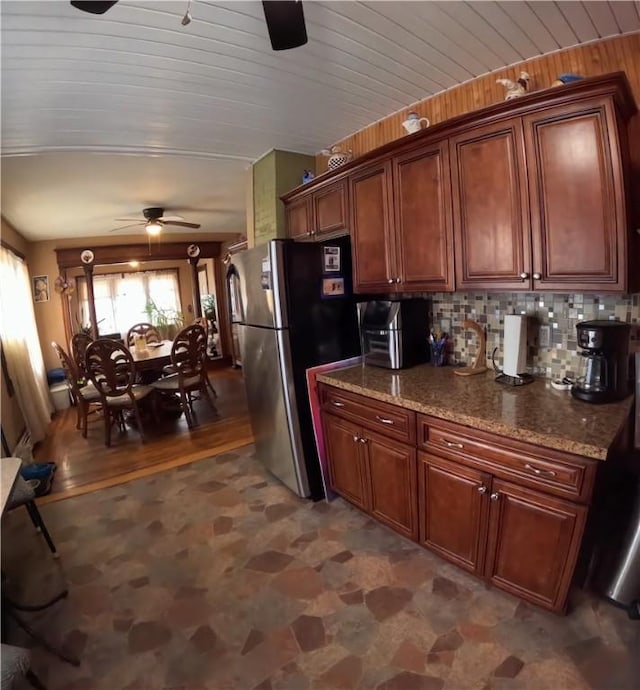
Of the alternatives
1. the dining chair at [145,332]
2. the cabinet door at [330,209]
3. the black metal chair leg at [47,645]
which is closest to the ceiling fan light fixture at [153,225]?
the dining chair at [145,332]

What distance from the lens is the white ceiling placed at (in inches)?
56.7

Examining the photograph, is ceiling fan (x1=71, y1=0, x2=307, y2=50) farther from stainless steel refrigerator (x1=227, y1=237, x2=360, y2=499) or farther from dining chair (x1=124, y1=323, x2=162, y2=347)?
dining chair (x1=124, y1=323, x2=162, y2=347)

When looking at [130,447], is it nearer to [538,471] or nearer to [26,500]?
[26,500]

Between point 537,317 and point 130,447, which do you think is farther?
point 130,447

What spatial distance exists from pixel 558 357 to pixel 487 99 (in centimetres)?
140

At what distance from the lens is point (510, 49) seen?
5.71 ft

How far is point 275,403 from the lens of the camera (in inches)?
101

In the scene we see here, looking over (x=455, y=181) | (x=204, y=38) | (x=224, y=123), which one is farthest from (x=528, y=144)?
(x=224, y=123)

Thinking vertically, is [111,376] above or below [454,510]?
above

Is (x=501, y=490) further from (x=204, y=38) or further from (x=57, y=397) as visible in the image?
(x=57, y=397)

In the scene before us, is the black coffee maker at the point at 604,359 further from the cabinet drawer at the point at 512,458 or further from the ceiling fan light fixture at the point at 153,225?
the ceiling fan light fixture at the point at 153,225

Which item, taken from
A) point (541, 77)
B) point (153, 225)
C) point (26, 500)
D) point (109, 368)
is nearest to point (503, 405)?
point (541, 77)

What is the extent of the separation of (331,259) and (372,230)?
0.36m

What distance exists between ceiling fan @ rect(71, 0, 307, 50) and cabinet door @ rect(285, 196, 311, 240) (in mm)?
1467
